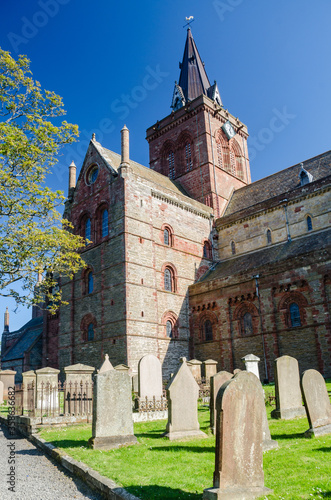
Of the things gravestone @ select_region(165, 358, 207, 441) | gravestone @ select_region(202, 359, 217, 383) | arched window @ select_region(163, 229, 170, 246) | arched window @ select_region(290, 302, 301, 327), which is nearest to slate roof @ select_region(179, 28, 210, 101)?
arched window @ select_region(163, 229, 170, 246)

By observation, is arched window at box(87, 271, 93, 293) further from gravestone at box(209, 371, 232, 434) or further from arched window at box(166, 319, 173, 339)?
gravestone at box(209, 371, 232, 434)

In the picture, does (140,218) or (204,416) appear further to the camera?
(140,218)

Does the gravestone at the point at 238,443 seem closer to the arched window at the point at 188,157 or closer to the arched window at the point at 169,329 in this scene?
the arched window at the point at 169,329

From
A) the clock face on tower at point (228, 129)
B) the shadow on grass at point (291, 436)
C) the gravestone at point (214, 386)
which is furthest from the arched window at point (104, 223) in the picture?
the shadow on grass at point (291, 436)

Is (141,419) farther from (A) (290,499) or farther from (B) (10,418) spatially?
(A) (290,499)

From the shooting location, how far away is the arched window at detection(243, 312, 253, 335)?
76.0 feet

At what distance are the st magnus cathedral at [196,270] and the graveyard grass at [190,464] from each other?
1232 centimetres

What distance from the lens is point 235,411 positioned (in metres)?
5.04

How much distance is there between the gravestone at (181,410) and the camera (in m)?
8.96

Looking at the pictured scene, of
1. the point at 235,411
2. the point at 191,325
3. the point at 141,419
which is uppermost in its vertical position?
the point at 191,325

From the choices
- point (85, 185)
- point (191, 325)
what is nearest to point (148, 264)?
point (191, 325)

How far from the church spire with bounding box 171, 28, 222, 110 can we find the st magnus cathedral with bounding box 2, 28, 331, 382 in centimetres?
731

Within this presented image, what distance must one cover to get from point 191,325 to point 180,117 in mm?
19600

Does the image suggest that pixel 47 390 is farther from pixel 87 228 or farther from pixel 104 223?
pixel 87 228
